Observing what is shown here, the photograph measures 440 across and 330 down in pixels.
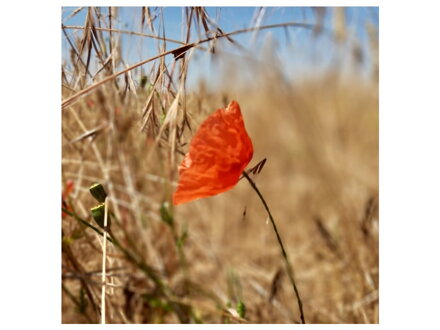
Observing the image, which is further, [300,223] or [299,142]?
[299,142]

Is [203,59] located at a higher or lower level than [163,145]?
higher

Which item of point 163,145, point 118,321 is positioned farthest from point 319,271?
point 163,145

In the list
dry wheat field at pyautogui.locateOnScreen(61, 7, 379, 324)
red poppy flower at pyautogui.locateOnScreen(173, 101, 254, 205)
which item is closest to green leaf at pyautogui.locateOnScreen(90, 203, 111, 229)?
dry wheat field at pyautogui.locateOnScreen(61, 7, 379, 324)

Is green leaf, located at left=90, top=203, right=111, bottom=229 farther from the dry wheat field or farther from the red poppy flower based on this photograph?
the red poppy flower

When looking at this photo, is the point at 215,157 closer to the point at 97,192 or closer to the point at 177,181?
the point at 97,192

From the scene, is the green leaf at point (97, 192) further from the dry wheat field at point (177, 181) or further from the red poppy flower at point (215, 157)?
the red poppy flower at point (215, 157)

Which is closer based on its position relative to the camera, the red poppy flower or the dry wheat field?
the red poppy flower

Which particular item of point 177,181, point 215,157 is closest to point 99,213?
point 215,157
